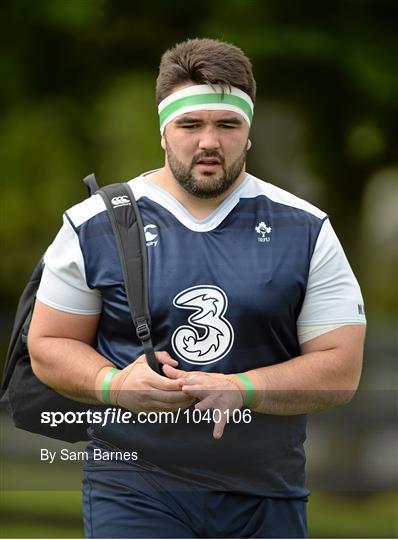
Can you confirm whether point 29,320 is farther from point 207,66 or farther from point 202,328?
point 207,66

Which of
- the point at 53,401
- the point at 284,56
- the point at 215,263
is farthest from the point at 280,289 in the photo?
the point at 284,56

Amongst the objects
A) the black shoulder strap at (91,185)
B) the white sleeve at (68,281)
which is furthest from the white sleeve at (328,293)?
the black shoulder strap at (91,185)

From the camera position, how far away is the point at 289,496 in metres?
4.69

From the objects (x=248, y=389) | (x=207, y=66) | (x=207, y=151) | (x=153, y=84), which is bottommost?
(x=248, y=389)

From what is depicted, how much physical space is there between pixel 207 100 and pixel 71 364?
1037 mm

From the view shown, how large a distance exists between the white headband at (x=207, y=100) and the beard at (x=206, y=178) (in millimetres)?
161

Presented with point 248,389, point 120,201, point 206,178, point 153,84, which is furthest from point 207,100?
point 153,84

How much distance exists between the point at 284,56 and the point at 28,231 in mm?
3314

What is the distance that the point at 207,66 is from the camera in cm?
470

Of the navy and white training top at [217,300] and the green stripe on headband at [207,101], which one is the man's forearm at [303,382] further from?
the green stripe on headband at [207,101]

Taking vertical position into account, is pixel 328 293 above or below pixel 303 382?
above

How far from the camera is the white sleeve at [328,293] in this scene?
15.1 feet

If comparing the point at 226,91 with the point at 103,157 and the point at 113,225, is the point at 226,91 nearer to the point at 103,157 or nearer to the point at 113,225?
the point at 113,225

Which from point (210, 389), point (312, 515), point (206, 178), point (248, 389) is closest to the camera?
point (210, 389)
